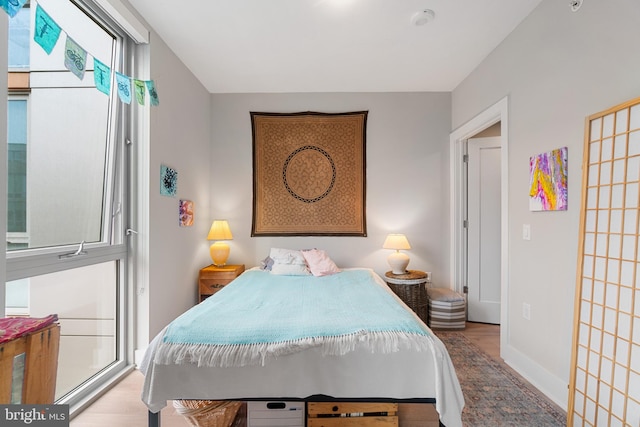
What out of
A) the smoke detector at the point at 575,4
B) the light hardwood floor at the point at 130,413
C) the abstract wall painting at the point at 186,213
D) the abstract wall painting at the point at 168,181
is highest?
the smoke detector at the point at 575,4

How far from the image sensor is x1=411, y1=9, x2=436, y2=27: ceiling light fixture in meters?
2.04

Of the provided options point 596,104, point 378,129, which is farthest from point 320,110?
point 596,104

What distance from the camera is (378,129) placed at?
341cm

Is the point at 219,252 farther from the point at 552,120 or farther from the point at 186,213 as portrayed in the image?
the point at 552,120

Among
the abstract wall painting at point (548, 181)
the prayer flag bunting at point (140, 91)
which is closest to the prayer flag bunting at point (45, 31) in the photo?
the prayer flag bunting at point (140, 91)

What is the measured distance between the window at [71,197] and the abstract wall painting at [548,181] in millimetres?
2940

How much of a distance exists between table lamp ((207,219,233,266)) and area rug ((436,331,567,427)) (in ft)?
8.18

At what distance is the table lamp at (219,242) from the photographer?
3125mm

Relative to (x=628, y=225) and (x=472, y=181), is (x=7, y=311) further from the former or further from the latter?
(x=472, y=181)

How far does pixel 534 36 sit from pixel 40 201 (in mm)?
3377

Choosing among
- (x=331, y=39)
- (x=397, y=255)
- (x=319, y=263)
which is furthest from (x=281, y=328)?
(x=331, y=39)

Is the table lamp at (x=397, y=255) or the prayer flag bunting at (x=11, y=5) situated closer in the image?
the prayer flag bunting at (x=11, y=5)

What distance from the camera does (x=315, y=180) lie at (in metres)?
3.38

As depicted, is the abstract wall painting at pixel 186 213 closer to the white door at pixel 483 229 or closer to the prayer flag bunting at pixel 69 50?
the prayer flag bunting at pixel 69 50
